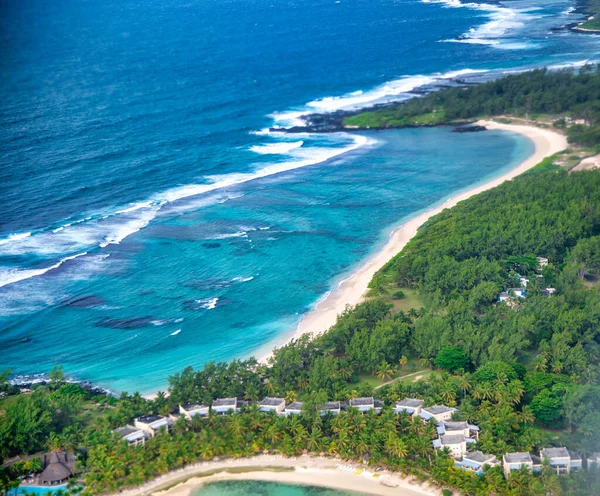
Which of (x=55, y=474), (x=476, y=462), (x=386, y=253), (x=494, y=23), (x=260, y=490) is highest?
(x=494, y=23)

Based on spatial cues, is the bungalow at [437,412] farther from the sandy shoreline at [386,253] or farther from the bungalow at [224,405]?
the sandy shoreline at [386,253]

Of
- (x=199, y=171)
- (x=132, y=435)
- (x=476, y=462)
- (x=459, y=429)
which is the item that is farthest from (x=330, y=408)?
(x=199, y=171)

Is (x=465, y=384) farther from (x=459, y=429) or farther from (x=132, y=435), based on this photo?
(x=132, y=435)

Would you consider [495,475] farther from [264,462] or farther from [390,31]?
[390,31]

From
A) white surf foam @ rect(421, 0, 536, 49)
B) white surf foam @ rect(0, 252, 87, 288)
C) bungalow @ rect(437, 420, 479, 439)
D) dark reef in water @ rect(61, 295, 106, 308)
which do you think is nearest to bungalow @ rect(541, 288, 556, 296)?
bungalow @ rect(437, 420, 479, 439)

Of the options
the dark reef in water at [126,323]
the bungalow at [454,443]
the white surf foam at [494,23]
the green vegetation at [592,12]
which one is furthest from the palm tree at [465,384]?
the green vegetation at [592,12]

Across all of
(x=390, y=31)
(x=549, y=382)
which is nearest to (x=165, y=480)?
(x=549, y=382)

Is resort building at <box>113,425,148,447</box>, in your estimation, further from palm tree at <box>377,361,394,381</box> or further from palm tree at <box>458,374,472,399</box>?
palm tree at <box>458,374,472,399</box>
